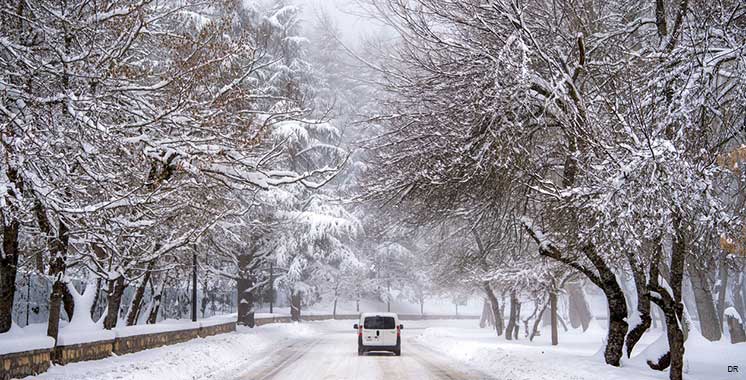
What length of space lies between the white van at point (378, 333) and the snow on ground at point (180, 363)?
3783 mm

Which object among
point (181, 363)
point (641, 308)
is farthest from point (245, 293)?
point (641, 308)

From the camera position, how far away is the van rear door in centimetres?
2605

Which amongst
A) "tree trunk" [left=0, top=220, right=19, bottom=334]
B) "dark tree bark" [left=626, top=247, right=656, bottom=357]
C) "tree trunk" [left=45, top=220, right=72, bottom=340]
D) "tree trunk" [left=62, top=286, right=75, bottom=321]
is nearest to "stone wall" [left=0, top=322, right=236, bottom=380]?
"tree trunk" [left=45, top=220, right=72, bottom=340]

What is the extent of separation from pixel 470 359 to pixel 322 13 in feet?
43.7

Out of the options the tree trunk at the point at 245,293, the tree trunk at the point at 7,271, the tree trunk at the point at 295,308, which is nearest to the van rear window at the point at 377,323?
the tree trunk at the point at 245,293

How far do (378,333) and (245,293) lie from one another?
14247mm

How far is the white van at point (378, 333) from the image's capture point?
2598cm

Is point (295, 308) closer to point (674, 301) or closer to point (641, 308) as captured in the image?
point (641, 308)

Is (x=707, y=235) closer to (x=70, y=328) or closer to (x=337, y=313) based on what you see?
(x=70, y=328)

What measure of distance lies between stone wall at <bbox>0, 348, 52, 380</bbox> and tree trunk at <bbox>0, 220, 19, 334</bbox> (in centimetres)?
127

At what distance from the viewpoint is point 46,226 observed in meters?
13.8

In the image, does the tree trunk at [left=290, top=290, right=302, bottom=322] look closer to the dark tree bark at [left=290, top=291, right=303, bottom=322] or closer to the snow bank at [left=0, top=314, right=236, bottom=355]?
the dark tree bark at [left=290, top=291, right=303, bottom=322]

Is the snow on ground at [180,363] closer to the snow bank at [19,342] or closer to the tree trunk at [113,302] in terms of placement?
the snow bank at [19,342]

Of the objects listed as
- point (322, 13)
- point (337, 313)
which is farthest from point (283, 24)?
point (337, 313)
